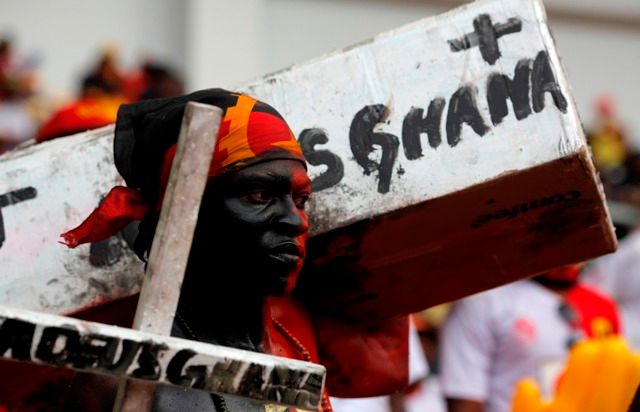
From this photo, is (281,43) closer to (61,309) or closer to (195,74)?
(195,74)

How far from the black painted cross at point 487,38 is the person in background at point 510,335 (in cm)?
263

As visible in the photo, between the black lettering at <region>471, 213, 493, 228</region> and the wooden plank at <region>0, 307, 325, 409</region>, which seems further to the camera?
the black lettering at <region>471, 213, 493, 228</region>

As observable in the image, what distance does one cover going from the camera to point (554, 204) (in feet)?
12.1

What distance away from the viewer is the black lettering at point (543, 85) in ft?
11.7

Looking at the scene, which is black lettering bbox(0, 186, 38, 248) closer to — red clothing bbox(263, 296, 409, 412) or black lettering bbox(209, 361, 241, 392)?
red clothing bbox(263, 296, 409, 412)

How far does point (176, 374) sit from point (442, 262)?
51.4 inches

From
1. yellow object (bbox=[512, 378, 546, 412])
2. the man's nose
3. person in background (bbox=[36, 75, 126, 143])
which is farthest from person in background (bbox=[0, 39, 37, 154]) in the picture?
the man's nose

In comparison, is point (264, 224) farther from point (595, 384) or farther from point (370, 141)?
point (595, 384)

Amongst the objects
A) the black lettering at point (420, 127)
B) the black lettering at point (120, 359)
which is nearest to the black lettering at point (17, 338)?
the black lettering at point (120, 359)

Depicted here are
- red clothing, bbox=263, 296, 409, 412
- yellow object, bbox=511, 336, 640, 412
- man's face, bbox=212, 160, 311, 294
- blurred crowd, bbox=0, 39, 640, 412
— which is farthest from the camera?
blurred crowd, bbox=0, 39, 640, 412

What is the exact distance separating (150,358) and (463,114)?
1.23m

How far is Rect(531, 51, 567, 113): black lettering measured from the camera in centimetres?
357

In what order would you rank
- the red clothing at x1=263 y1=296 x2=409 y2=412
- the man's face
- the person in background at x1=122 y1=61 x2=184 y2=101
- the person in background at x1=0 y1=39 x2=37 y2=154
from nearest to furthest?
the man's face
the red clothing at x1=263 y1=296 x2=409 y2=412
the person in background at x1=122 y1=61 x2=184 y2=101
the person in background at x1=0 y1=39 x2=37 y2=154

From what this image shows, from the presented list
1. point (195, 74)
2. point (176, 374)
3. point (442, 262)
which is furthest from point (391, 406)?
point (195, 74)
